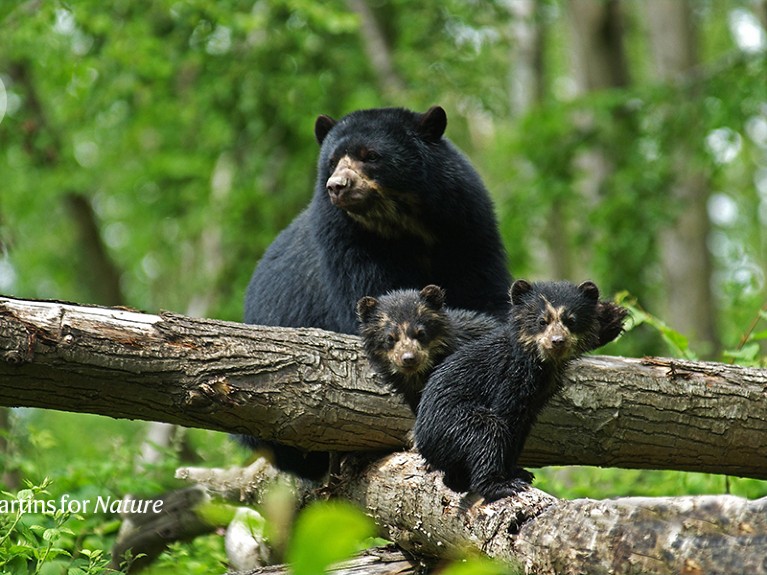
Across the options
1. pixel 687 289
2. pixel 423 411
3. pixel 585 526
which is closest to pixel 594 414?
pixel 423 411

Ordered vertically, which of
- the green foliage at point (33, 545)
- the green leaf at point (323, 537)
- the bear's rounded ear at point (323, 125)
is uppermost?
the bear's rounded ear at point (323, 125)

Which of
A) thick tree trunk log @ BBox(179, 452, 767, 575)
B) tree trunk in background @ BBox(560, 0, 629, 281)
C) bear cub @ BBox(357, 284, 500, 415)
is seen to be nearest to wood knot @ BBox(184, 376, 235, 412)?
bear cub @ BBox(357, 284, 500, 415)

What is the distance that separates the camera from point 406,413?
17.6 ft

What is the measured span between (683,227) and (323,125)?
9074 mm

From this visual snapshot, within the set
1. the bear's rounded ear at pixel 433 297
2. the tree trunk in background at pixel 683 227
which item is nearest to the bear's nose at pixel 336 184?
the bear's rounded ear at pixel 433 297

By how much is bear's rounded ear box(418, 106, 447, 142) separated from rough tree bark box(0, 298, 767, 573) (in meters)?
2.22

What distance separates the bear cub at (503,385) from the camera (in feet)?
15.3

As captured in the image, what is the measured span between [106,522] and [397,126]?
139 inches

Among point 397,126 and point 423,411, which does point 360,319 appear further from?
point 397,126

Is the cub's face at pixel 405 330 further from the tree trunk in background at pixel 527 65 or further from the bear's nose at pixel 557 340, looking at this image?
the tree trunk in background at pixel 527 65

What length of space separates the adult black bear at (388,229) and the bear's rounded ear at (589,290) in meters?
1.44

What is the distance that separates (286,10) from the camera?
13.6 metres

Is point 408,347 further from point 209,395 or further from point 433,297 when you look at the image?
point 209,395

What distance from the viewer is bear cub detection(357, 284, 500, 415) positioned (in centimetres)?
534
